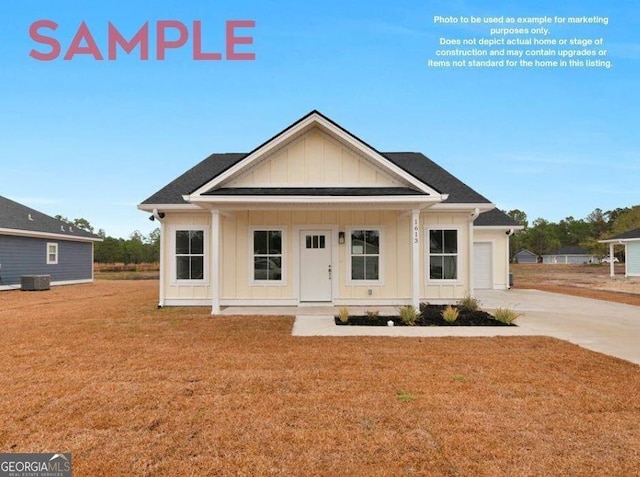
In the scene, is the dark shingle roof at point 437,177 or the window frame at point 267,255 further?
the dark shingle roof at point 437,177

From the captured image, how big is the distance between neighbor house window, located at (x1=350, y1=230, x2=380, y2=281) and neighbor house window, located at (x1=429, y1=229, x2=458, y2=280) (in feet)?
5.98

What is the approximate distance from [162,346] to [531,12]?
41.8 feet

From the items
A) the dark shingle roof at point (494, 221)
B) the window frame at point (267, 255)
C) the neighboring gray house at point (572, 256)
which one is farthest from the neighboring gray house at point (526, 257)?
the window frame at point (267, 255)

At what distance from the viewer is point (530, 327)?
838 cm

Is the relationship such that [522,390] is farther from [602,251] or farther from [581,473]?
[602,251]

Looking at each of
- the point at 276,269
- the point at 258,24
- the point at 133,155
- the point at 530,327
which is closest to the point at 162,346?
the point at 276,269

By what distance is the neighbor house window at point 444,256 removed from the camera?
11891 mm

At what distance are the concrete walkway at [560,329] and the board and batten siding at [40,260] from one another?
57.2 ft

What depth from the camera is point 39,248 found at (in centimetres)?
2088

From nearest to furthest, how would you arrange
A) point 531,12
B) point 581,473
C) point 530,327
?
point 581,473, point 530,327, point 531,12

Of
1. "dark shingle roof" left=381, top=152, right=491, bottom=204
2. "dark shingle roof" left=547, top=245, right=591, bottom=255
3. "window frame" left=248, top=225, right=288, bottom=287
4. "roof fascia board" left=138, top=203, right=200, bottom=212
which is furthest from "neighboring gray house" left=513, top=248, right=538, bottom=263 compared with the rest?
"roof fascia board" left=138, top=203, right=200, bottom=212

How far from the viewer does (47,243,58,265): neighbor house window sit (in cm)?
2156

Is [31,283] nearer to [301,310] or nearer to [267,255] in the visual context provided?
[267,255]

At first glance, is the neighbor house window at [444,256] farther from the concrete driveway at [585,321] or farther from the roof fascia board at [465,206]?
the concrete driveway at [585,321]
